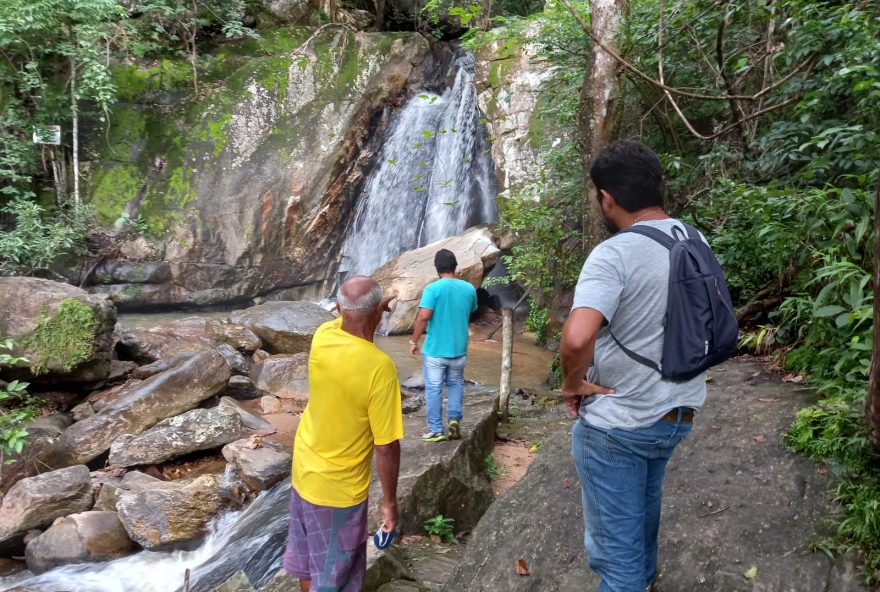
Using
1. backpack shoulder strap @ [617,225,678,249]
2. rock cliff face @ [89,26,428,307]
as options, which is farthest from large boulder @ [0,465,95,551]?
rock cliff face @ [89,26,428,307]

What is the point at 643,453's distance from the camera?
204 cm

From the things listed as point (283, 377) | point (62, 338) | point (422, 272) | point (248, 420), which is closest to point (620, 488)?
point (248, 420)

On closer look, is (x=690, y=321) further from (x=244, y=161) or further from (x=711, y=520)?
(x=244, y=161)

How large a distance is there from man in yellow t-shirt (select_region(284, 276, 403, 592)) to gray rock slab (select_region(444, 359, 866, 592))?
834 millimetres

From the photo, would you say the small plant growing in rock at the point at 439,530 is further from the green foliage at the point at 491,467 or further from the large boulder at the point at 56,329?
the large boulder at the point at 56,329

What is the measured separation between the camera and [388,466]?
256 centimetres

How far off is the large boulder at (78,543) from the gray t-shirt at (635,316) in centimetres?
491

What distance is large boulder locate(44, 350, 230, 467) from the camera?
6.48 m

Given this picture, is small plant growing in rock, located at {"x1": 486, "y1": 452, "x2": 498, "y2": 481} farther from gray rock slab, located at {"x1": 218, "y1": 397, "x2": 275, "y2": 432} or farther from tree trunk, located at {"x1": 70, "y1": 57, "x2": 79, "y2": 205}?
tree trunk, located at {"x1": 70, "y1": 57, "x2": 79, "y2": 205}

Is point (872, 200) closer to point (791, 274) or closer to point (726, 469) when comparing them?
point (791, 274)

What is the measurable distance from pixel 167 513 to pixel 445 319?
3.01 metres

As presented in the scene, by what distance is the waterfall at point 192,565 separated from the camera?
466 centimetres

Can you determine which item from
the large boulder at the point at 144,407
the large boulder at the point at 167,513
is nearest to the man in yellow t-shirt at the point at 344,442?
the large boulder at the point at 167,513

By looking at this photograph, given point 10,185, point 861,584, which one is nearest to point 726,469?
point 861,584
